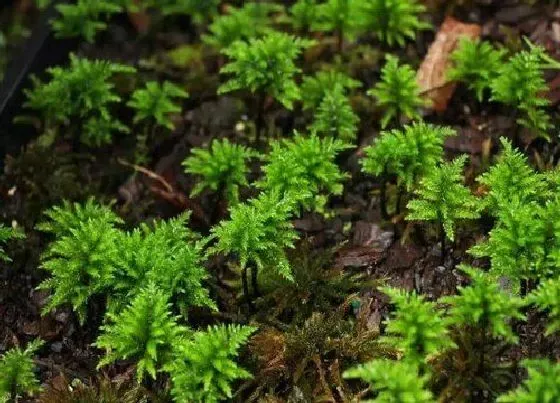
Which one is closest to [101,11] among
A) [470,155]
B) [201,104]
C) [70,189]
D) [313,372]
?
[201,104]

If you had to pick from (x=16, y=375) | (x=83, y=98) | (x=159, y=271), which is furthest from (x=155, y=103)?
(x=16, y=375)

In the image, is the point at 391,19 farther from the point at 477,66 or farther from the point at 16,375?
the point at 16,375

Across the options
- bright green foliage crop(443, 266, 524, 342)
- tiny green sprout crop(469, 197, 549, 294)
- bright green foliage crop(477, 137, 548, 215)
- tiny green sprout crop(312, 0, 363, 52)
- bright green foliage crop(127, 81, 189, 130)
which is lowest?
bright green foliage crop(443, 266, 524, 342)

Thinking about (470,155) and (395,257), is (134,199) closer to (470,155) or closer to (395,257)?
(395,257)

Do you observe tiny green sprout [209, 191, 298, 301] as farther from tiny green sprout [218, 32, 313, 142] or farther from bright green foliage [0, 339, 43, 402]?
bright green foliage [0, 339, 43, 402]

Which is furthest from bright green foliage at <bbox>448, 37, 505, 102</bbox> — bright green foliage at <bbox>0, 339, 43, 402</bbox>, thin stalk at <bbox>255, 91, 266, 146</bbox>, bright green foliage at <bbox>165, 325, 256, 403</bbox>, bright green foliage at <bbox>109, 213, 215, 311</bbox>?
bright green foliage at <bbox>0, 339, 43, 402</bbox>
